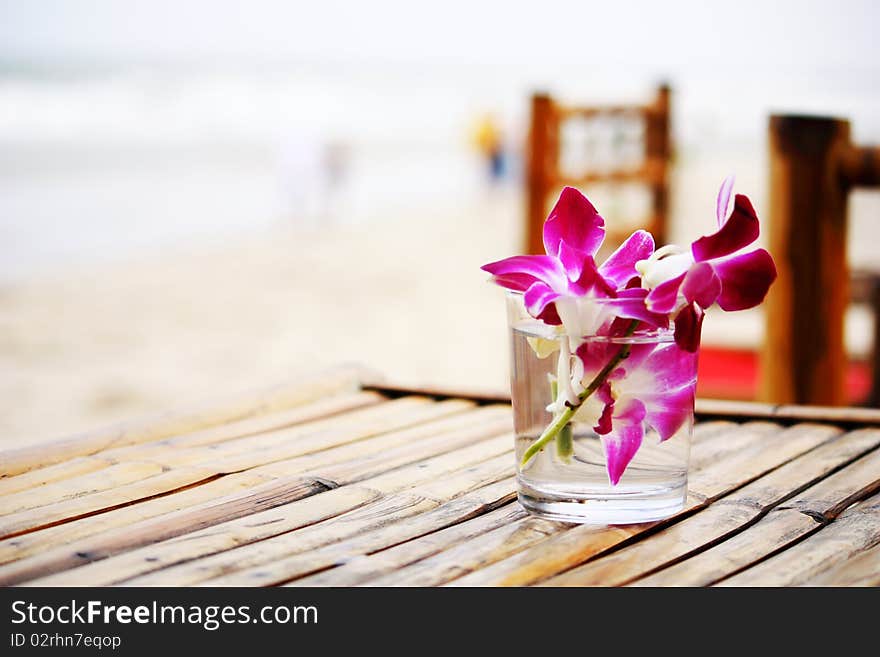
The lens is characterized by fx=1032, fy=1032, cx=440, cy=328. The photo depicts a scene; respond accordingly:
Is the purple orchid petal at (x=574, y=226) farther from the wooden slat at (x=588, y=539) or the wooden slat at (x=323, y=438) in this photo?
the wooden slat at (x=323, y=438)

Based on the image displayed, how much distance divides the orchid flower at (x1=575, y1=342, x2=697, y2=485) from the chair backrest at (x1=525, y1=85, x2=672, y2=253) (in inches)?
83.4

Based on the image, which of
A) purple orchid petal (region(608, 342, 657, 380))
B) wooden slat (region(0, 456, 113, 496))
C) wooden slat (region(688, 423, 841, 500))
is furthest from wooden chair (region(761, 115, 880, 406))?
wooden slat (region(0, 456, 113, 496))

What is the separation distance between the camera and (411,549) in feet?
2.88

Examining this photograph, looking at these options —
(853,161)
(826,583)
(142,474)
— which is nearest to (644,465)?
(826,583)

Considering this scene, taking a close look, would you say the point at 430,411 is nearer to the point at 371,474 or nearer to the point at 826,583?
the point at 371,474

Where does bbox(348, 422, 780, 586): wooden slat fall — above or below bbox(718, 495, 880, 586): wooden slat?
above

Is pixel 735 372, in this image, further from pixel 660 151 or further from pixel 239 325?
pixel 239 325

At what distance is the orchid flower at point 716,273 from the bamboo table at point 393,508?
0.20 meters

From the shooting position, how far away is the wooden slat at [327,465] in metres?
0.88

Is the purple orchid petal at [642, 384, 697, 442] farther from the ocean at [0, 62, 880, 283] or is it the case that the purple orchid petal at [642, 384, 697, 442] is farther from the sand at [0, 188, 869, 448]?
the sand at [0, 188, 869, 448]

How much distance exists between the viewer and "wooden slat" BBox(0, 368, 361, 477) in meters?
1.15

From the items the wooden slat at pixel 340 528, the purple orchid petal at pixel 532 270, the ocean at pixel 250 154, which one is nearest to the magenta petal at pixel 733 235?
the purple orchid petal at pixel 532 270

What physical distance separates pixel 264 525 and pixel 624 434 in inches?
13.1
